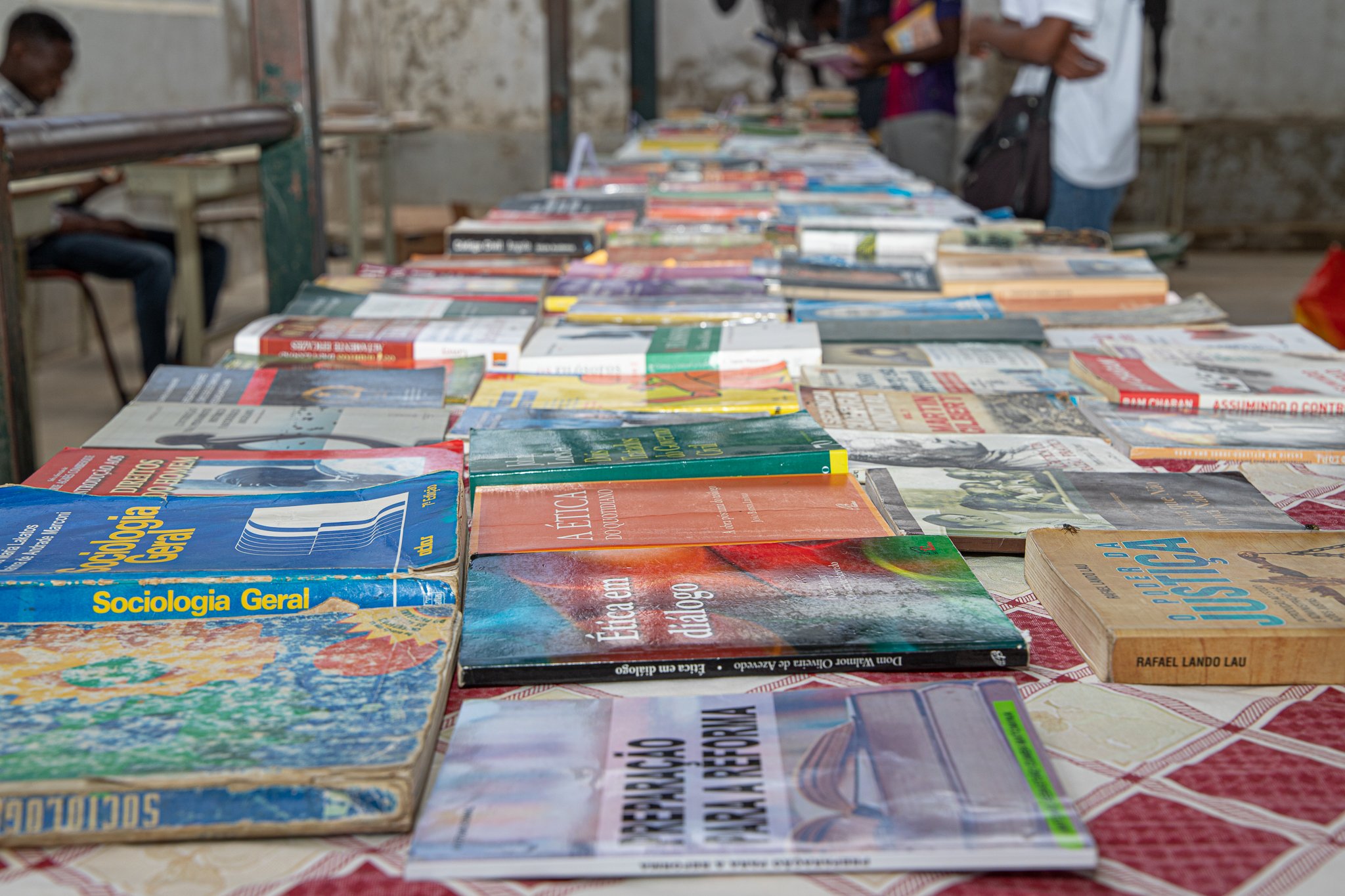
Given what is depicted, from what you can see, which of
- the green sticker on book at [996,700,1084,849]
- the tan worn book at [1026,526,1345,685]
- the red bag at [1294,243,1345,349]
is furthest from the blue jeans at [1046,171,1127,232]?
the green sticker on book at [996,700,1084,849]

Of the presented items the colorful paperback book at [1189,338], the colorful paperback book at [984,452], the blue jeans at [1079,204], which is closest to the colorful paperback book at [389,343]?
the colorful paperback book at [984,452]

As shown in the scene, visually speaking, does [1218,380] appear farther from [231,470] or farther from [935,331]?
[231,470]

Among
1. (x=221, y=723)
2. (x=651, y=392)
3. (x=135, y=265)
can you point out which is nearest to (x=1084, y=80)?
(x=651, y=392)

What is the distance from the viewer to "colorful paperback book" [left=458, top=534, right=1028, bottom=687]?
649 mm

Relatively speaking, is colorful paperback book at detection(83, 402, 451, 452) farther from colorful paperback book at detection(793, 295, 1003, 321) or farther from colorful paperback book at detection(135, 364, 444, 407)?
colorful paperback book at detection(793, 295, 1003, 321)

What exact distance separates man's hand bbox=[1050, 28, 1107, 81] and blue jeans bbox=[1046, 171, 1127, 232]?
256 millimetres

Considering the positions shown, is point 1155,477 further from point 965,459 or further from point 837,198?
point 837,198

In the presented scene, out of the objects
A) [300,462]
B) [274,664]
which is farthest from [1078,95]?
[274,664]

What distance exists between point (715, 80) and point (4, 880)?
26.9ft

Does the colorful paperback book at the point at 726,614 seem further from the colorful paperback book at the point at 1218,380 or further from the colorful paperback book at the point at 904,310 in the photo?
the colorful paperback book at the point at 904,310

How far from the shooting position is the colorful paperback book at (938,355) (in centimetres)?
134

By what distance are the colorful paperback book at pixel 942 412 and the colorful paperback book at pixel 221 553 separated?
440 millimetres

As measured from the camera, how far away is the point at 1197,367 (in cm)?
128

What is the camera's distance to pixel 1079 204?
9.61ft
